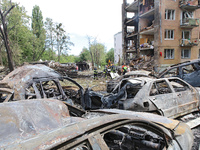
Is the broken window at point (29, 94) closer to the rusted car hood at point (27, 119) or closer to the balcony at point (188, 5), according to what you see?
the rusted car hood at point (27, 119)

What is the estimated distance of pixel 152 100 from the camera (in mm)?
3920

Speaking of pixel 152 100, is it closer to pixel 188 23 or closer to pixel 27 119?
pixel 27 119

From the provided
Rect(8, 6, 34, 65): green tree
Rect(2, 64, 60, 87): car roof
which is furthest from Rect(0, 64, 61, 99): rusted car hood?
Rect(8, 6, 34, 65): green tree

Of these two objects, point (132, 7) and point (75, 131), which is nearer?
point (75, 131)

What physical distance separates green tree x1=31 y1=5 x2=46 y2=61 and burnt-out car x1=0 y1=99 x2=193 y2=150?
38907 millimetres

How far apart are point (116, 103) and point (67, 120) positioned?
3.03 m

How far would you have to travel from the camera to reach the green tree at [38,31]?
124 feet

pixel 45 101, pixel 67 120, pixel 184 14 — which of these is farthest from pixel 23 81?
pixel 184 14

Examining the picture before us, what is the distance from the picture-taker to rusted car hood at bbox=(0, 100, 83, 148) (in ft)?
5.19

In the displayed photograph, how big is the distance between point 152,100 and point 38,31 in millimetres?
42807

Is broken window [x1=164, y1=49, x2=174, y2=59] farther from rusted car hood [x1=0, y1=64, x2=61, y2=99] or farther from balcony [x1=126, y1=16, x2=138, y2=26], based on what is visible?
rusted car hood [x1=0, y1=64, x2=61, y2=99]

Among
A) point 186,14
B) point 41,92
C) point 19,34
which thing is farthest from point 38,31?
point 41,92

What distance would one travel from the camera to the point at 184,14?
878 inches

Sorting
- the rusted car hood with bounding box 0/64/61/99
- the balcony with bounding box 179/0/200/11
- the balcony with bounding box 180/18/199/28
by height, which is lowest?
the rusted car hood with bounding box 0/64/61/99
